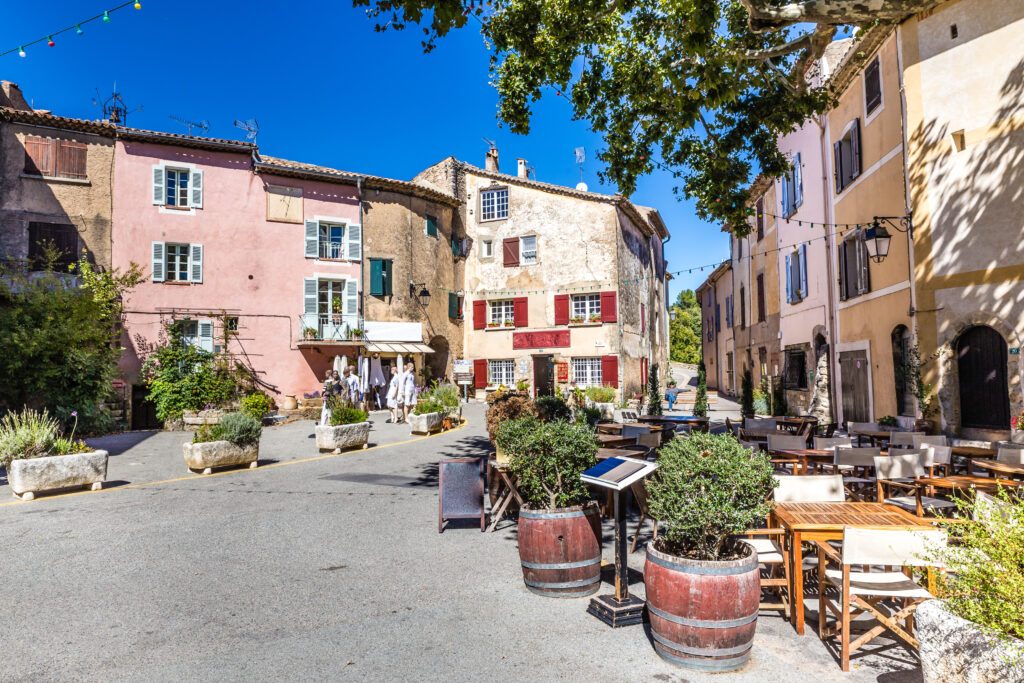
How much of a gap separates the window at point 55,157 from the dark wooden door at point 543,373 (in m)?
17.7

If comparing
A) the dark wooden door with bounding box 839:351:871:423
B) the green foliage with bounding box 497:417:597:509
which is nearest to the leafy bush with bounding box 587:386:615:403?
the dark wooden door with bounding box 839:351:871:423

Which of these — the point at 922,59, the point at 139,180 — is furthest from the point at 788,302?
the point at 139,180

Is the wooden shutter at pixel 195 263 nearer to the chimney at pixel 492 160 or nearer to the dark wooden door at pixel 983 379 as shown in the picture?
the chimney at pixel 492 160

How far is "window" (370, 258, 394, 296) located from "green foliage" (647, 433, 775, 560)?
21.4 meters

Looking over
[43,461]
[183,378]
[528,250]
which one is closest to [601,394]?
[528,250]

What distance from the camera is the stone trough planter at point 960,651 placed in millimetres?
2701

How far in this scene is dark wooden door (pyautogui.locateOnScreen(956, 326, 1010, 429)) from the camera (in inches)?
405

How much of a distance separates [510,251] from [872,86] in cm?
1708

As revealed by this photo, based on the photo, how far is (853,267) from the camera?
47.2 feet

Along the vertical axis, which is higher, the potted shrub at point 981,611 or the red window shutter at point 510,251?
the red window shutter at point 510,251

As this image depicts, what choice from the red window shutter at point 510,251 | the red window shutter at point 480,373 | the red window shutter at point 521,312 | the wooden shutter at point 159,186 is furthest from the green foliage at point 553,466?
the red window shutter at point 510,251

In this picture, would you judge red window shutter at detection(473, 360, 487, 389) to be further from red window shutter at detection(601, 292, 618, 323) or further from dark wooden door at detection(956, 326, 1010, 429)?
dark wooden door at detection(956, 326, 1010, 429)

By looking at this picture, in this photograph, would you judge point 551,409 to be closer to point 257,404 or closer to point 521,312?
point 257,404

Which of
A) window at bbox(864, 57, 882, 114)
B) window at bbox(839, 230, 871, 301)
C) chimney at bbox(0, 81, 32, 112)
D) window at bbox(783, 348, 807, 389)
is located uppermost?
chimney at bbox(0, 81, 32, 112)
